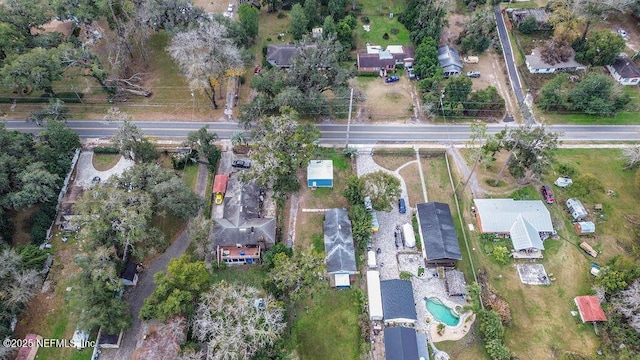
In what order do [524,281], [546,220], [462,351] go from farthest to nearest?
[546,220] → [524,281] → [462,351]

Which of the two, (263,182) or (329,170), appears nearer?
(263,182)

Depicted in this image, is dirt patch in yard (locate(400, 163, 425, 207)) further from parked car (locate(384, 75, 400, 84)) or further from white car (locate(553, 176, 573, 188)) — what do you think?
white car (locate(553, 176, 573, 188))

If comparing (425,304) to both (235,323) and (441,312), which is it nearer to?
(441,312)

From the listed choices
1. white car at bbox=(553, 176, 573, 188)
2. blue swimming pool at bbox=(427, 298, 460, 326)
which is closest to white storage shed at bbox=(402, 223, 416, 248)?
blue swimming pool at bbox=(427, 298, 460, 326)

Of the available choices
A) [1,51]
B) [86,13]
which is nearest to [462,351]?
[86,13]

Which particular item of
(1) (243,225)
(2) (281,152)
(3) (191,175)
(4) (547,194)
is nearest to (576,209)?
(4) (547,194)

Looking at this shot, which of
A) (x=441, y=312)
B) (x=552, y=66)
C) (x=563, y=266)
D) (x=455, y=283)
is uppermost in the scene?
(x=552, y=66)

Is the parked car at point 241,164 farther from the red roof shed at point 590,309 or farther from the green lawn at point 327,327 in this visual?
the red roof shed at point 590,309

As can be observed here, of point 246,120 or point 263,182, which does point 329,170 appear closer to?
point 263,182
